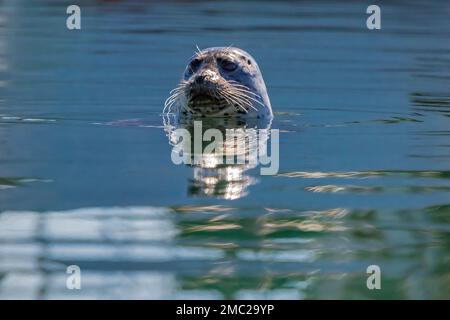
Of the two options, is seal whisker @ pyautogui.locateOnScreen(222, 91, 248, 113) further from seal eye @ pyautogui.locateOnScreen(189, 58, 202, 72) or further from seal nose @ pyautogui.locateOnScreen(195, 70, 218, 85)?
seal eye @ pyautogui.locateOnScreen(189, 58, 202, 72)

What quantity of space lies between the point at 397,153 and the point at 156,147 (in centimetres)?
181

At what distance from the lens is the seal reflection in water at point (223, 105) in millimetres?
10266

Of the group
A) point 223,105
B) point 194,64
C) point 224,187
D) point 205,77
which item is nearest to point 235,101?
point 223,105

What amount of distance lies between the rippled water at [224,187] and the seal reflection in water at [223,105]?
219mm

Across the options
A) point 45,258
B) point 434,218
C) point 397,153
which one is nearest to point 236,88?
point 397,153

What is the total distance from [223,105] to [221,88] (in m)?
0.23

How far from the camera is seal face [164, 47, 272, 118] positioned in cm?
1126

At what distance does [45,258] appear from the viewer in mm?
6797

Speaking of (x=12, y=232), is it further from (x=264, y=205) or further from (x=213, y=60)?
(x=213, y=60)

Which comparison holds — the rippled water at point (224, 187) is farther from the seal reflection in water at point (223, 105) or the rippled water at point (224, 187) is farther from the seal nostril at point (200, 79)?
the seal nostril at point (200, 79)

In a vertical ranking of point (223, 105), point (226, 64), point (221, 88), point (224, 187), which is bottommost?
point (224, 187)

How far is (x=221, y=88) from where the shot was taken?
11312mm

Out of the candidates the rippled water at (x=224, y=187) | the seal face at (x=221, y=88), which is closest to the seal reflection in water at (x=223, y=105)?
the seal face at (x=221, y=88)

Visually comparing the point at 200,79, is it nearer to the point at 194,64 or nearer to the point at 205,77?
the point at 205,77
